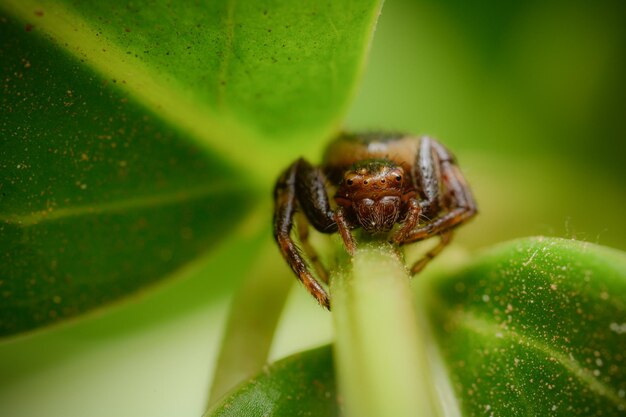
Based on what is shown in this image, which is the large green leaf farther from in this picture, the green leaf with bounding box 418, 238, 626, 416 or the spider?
the spider

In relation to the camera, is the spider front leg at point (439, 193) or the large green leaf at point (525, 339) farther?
the spider front leg at point (439, 193)

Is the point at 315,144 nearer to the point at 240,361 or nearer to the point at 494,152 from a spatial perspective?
the point at 240,361

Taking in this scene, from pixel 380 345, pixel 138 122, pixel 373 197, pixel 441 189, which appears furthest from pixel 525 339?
pixel 138 122

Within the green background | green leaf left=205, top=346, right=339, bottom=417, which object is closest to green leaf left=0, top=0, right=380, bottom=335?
the green background

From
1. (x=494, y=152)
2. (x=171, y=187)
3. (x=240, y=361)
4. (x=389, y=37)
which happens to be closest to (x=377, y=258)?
(x=240, y=361)

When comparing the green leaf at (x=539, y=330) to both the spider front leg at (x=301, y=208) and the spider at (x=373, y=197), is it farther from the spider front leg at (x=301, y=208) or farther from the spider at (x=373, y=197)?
the spider front leg at (x=301, y=208)

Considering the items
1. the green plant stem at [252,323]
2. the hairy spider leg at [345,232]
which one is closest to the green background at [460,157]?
the green plant stem at [252,323]
